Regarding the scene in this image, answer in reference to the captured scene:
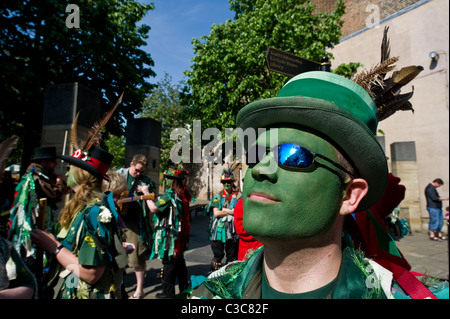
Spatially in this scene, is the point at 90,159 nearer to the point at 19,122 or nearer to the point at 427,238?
the point at 19,122

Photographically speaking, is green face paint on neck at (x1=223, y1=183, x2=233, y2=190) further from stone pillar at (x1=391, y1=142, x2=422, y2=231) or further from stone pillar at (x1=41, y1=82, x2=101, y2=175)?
stone pillar at (x1=391, y1=142, x2=422, y2=231)

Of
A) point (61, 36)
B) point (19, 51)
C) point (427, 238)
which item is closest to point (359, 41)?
point (427, 238)

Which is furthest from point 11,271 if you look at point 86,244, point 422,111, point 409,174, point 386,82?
point 422,111

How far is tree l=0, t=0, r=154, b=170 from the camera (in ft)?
29.9

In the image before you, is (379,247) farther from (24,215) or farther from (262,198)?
(24,215)

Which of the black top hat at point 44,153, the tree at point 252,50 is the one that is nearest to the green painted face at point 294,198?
the black top hat at point 44,153

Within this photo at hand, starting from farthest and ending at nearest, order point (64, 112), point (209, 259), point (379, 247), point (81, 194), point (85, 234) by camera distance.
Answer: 1. point (209, 259)
2. point (64, 112)
3. point (81, 194)
4. point (85, 234)
5. point (379, 247)

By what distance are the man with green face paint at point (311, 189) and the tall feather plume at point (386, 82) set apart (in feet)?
1.76

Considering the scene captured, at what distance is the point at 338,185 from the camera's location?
1.28 m

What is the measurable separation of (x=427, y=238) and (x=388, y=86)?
10.8 metres

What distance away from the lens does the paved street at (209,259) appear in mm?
5398

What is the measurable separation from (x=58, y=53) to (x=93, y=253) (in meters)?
10.4

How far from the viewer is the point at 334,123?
4.15 ft

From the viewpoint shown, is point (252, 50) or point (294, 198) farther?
point (252, 50)
